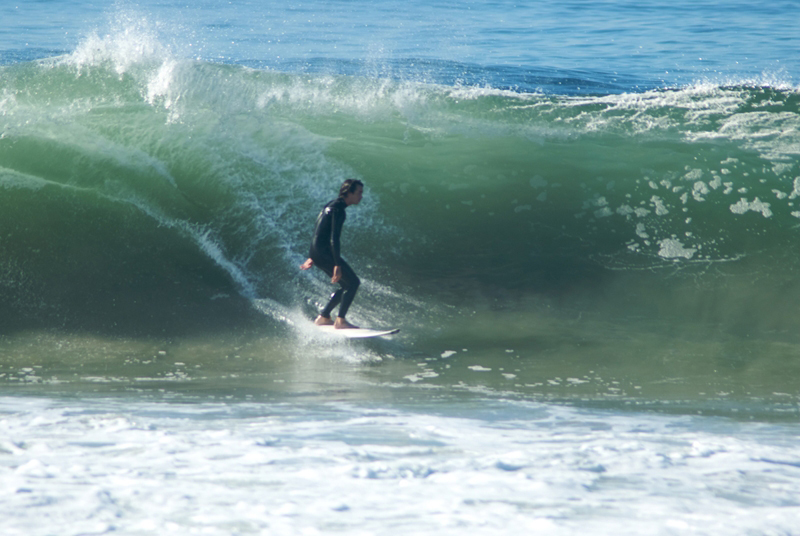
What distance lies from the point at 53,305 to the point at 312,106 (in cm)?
391

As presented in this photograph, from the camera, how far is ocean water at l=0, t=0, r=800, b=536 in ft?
8.91

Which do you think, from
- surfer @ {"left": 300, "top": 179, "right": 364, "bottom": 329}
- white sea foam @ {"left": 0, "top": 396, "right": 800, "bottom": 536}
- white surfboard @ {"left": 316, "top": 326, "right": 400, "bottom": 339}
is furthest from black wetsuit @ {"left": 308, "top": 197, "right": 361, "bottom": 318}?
white sea foam @ {"left": 0, "top": 396, "right": 800, "bottom": 536}

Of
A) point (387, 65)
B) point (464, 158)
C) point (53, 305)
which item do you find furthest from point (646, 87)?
point (53, 305)

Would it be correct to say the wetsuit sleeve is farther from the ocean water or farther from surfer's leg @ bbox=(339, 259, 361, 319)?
the ocean water

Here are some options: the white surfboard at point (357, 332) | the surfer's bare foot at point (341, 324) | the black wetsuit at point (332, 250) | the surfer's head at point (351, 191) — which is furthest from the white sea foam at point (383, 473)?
the surfer's head at point (351, 191)

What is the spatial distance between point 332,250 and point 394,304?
109 centimetres

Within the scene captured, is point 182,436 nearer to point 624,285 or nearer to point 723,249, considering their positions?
point 624,285

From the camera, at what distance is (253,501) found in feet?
8.49

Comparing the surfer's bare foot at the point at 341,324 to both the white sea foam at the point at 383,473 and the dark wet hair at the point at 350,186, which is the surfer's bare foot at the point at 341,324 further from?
the white sea foam at the point at 383,473

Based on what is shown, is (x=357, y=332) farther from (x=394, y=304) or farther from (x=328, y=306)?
(x=394, y=304)

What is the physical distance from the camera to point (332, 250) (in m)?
5.48

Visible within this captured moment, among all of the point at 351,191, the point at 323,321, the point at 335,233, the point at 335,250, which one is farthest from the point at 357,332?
the point at 351,191

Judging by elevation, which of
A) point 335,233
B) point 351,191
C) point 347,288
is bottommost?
point 347,288

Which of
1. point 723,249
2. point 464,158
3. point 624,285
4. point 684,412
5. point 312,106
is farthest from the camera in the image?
point 312,106
